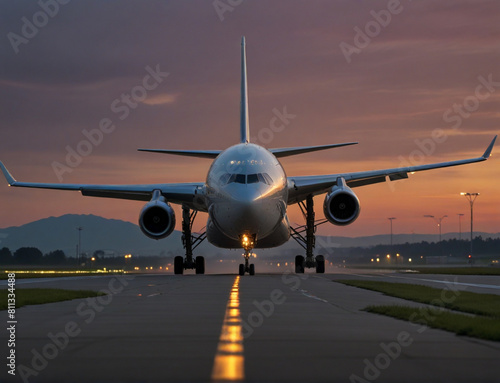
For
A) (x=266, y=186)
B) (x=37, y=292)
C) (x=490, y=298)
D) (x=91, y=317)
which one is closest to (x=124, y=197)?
(x=266, y=186)

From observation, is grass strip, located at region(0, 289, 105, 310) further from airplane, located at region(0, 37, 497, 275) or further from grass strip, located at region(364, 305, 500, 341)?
airplane, located at region(0, 37, 497, 275)

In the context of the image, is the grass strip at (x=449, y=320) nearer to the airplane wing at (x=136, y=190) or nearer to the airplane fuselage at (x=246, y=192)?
the airplane fuselage at (x=246, y=192)

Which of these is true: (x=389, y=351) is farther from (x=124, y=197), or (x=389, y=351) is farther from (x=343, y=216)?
(x=124, y=197)

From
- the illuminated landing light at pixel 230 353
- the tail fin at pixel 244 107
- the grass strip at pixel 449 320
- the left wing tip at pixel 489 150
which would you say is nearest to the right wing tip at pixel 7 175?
the tail fin at pixel 244 107

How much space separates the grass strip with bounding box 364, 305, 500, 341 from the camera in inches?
494

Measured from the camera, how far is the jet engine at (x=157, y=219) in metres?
42.4

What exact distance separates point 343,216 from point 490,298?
70.4ft

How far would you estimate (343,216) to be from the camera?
43.5 meters

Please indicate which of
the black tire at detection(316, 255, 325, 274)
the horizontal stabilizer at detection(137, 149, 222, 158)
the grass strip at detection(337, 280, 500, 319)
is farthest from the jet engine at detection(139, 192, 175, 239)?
the grass strip at detection(337, 280, 500, 319)

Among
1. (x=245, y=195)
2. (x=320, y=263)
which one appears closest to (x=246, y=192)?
(x=245, y=195)

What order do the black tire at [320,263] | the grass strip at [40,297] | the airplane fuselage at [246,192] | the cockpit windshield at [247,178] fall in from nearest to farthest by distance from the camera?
1. the grass strip at [40,297]
2. the airplane fuselage at [246,192]
3. the cockpit windshield at [247,178]
4. the black tire at [320,263]

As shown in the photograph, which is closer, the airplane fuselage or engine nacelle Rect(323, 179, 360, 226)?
the airplane fuselage

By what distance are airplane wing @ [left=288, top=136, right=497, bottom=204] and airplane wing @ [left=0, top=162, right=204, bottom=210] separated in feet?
16.7

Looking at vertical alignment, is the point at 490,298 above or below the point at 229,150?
below
